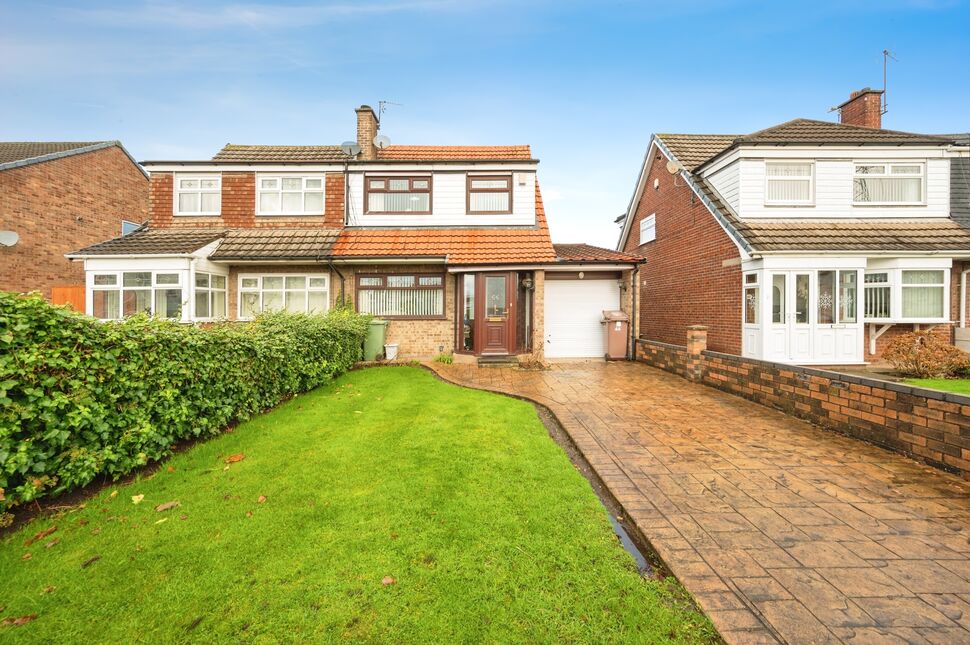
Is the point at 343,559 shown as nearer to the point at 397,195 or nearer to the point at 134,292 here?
the point at 397,195

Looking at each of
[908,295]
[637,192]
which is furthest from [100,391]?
[637,192]

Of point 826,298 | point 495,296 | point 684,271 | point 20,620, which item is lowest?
point 20,620

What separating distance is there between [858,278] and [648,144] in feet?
29.7

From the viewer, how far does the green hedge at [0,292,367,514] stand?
3178mm

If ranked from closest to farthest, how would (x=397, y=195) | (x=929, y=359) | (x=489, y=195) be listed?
(x=929, y=359) → (x=489, y=195) → (x=397, y=195)

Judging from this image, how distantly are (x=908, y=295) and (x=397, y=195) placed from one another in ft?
51.1

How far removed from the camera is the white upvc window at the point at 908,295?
1046 centimetres

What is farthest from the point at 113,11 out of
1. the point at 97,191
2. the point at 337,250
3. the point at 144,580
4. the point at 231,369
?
the point at 144,580

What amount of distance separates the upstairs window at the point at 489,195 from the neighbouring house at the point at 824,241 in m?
6.05

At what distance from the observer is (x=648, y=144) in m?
16.0

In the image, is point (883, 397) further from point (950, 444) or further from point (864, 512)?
point (864, 512)

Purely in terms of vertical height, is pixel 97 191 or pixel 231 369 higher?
pixel 97 191

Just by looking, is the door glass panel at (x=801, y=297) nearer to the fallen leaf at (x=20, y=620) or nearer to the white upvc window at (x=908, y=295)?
the white upvc window at (x=908, y=295)

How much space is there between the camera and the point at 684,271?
1344 centimetres
